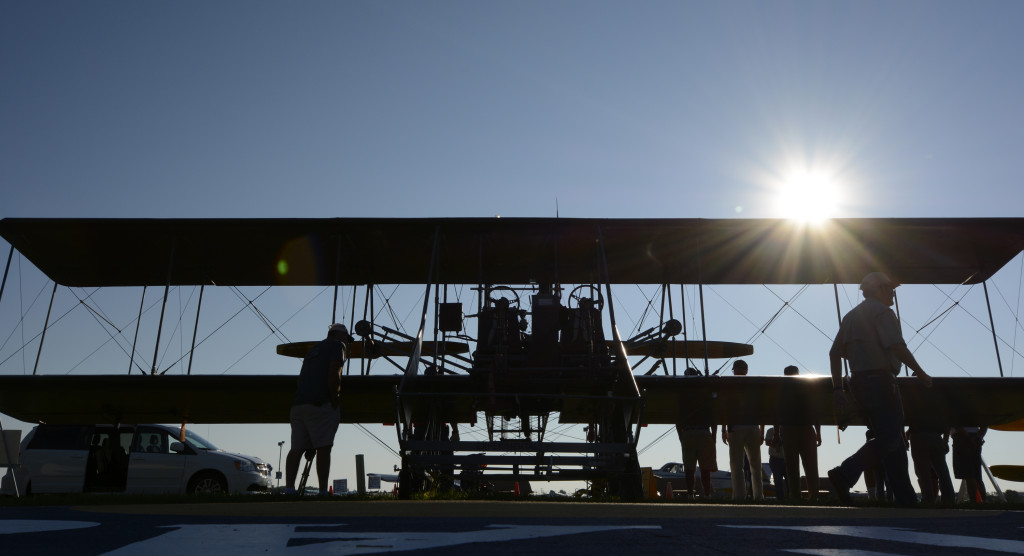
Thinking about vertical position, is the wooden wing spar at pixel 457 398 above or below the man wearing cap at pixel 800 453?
above

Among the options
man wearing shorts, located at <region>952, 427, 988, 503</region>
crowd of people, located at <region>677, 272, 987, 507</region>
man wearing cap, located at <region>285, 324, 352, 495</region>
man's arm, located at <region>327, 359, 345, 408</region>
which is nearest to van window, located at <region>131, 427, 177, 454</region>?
man wearing cap, located at <region>285, 324, 352, 495</region>

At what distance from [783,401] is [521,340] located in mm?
3647

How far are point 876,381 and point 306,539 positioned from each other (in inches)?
202

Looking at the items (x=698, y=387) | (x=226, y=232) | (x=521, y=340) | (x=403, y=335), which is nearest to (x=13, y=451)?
(x=226, y=232)

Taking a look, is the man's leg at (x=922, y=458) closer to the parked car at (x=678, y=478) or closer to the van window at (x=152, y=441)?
the van window at (x=152, y=441)

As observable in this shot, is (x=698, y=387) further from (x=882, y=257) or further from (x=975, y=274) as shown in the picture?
(x=975, y=274)

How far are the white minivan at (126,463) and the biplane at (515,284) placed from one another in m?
0.40

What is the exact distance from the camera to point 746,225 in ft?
39.2

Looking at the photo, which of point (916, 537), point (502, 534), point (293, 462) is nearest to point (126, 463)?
point (293, 462)

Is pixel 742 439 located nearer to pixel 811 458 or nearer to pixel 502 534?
pixel 811 458

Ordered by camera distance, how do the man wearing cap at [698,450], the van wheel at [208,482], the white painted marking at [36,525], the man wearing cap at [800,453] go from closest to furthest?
the white painted marking at [36,525], the man wearing cap at [800,453], the man wearing cap at [698,450], the van wheel at [208,482]

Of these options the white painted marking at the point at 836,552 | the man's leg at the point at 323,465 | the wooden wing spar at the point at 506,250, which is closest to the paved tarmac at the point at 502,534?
the white painted marking at the point at 836,552

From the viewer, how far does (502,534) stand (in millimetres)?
3020

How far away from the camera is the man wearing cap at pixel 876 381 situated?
20.4 feet
